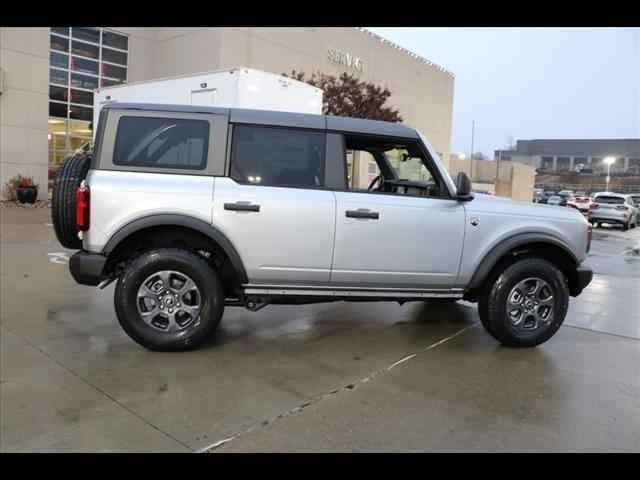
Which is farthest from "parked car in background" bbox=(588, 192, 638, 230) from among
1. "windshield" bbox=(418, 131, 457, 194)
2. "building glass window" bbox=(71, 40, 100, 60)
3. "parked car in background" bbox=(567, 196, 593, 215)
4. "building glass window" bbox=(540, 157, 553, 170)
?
"building glass window" bbox=(540, 157, 553, 170)

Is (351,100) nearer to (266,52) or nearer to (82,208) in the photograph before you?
(266,52)

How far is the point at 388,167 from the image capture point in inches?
216

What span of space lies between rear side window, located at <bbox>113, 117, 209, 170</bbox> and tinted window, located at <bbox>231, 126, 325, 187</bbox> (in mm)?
297

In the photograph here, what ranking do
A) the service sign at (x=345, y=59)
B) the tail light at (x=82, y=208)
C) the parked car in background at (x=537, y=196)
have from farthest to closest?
the parked car in background at (x=537, y=196), the service sign at (x=345, y=59), the tail light at (x=82, y=208)

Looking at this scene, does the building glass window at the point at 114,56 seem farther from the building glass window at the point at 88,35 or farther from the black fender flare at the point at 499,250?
the black fender flare at the point at 499,250

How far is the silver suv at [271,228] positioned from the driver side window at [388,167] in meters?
0.04

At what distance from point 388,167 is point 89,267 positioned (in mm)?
2926

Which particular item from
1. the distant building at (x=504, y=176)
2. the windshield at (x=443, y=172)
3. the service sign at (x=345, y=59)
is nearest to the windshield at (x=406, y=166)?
the windshield at (x=443, y=172)

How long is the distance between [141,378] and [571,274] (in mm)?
3858

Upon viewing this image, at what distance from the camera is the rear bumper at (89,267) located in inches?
169

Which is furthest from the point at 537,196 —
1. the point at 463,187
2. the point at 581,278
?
the point at 463,187

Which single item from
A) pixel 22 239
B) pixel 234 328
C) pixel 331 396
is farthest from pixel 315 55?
pixel 331 396

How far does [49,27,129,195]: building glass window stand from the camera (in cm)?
2003
